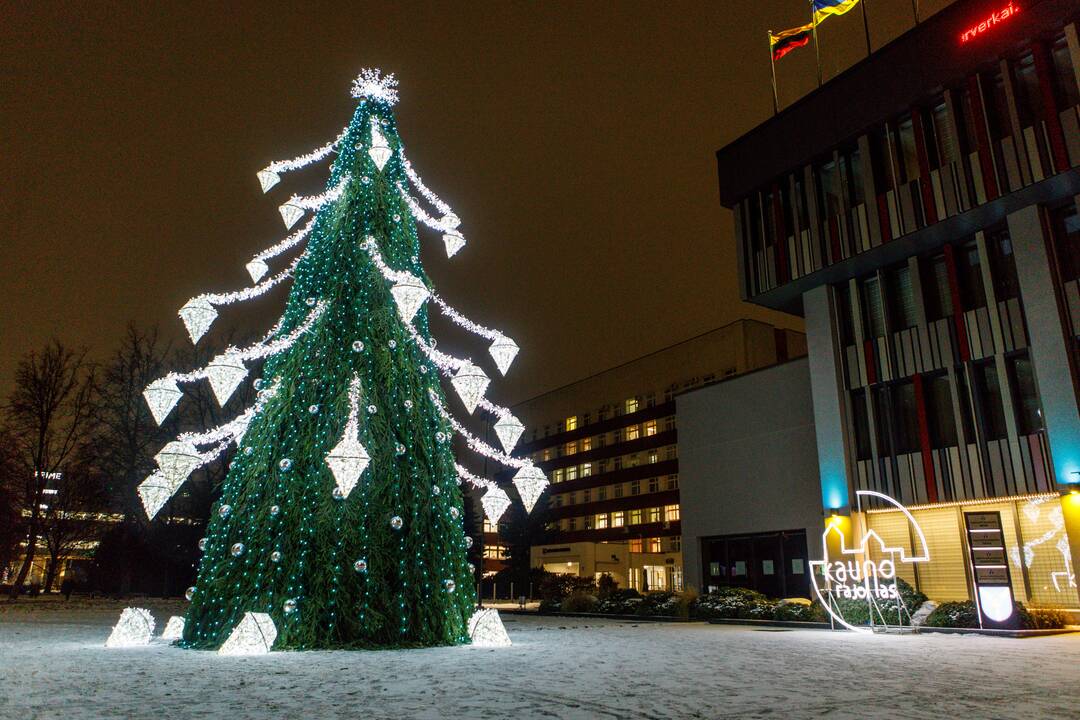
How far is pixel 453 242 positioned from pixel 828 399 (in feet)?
48.5

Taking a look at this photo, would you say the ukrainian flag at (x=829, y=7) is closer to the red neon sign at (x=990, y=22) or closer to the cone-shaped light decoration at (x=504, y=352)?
the red neon sign at (x=990, y=22)

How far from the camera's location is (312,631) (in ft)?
36.0

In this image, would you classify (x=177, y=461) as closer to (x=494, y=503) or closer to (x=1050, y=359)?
(x=494, y=503)

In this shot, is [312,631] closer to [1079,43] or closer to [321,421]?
[321,421]

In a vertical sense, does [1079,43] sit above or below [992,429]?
above

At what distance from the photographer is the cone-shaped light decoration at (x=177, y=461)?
36.9ft

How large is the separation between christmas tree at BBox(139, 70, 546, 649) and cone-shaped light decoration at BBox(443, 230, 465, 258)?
4 cm

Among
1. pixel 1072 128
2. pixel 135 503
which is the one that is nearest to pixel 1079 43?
pixel 1072 128

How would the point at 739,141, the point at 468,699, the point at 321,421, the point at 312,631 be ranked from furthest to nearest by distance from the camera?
the point at 739,141 → the point at 321,421 → the point at 312,631 → the point at 468,699

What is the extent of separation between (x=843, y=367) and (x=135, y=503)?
1112 inches

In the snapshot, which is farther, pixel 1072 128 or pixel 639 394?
pixel 639 394

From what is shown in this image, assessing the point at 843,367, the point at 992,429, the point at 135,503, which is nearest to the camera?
the point at 992,429

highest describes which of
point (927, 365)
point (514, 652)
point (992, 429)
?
point (927, 365)

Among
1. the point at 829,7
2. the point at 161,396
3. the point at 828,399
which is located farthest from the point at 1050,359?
the point at 161,396
